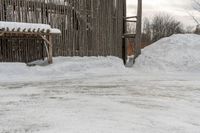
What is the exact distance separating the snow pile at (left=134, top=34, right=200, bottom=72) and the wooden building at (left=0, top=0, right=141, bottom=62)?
1.30 metres

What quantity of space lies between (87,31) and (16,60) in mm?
5436

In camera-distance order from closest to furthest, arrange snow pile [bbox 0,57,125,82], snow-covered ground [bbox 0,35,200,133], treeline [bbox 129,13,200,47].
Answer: snow-covered ground [bbox 0,35,200,133] < snow pile [bbox 0,57,125,82] < treeline [bbox 129,13,200,47]

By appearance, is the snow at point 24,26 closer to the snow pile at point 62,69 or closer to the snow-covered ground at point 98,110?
the snow pile at point 62,69

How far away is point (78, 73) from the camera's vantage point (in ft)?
57.2

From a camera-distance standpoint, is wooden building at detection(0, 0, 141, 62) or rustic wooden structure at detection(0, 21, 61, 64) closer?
rustic wooden structure at detection(0, 21, 61, 64)

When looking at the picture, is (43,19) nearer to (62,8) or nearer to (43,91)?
(62,8)

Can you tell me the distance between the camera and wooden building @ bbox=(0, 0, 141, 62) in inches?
697

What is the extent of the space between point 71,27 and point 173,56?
6.54 meters

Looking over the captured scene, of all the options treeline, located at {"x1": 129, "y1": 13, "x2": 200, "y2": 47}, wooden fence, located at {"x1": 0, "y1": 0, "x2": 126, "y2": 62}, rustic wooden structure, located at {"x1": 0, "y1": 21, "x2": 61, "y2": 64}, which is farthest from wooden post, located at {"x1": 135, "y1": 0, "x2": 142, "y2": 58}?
treeline, located at {"x1": 129, "y1": 13, "x2": 200, "y2": 47}

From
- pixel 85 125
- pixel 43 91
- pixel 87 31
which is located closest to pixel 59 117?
pixel 85 125

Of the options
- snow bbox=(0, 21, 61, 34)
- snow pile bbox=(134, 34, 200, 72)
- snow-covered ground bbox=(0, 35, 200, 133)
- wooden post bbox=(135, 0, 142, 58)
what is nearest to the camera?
snow-covered ground bbox=(0, 35, 200, 133)

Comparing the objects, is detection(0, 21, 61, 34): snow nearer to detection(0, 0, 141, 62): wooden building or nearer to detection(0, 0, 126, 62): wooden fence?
detection(0, 0, 141, 62): wooden building

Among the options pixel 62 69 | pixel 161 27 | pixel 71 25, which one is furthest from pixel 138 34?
pixel 161 27

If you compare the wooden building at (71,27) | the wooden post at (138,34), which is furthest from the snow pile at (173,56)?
the wooden building at (71,27)
